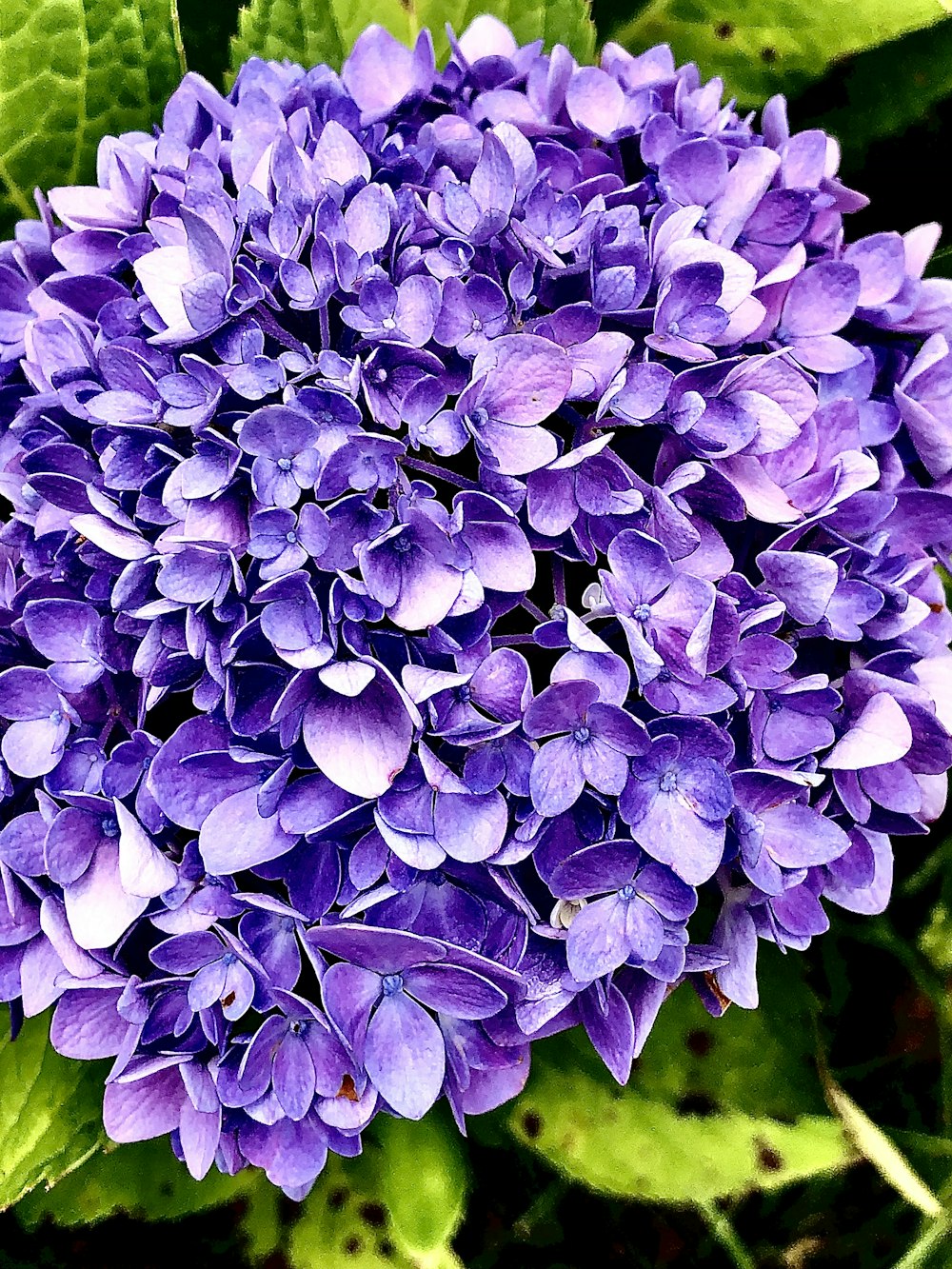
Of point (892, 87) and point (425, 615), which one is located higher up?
point (892, 87)

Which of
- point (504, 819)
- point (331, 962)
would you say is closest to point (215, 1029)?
point (331, 962)

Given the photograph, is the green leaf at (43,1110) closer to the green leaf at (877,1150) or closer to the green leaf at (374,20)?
the green leaf at (877,1150)

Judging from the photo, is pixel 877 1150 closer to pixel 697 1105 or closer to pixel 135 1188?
pixel 697 1105

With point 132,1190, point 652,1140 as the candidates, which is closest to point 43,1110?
point 132,1190

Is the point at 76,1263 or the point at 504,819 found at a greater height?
the point at 504,819

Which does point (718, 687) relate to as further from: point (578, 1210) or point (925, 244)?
point (578, 1210)

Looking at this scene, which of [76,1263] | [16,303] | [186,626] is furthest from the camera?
[76,1263]

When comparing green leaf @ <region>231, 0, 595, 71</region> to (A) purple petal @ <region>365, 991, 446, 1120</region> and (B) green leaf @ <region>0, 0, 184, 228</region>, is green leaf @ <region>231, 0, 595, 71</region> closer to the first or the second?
(B) green leaf @ <region>0, 0, 184, 228</region>
